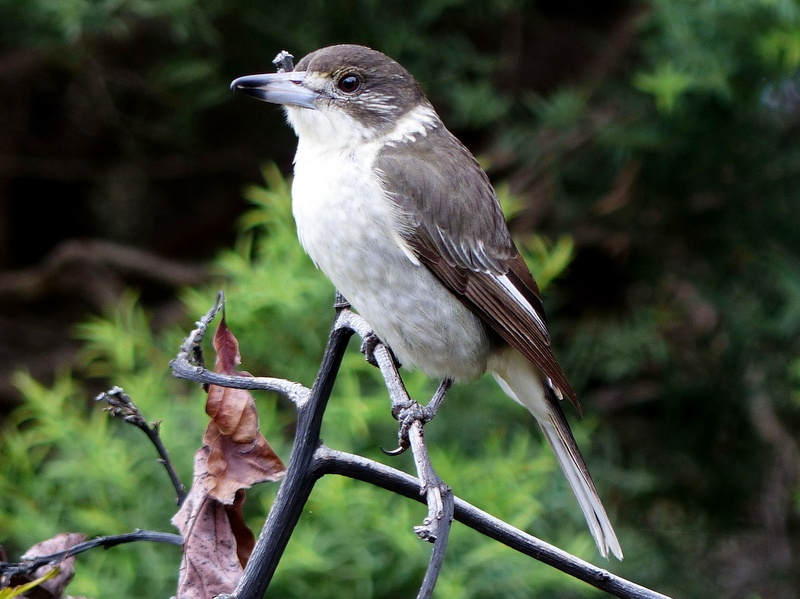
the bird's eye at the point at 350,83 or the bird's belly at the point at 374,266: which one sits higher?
the bird's eye at the point at 350,83

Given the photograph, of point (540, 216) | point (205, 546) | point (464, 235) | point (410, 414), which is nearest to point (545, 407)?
point (464, 235)

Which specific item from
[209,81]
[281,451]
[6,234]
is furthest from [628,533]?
[6,234]

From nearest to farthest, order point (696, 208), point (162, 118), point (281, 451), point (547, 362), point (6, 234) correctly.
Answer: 1. point (547, 362)
2. point (281, 451)
3. point (696, 208)
4. point (162, 118)
5. point (6, 234)

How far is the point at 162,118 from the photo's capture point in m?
4.36

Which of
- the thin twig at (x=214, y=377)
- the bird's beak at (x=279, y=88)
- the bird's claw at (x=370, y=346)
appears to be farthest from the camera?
the bird's claw at (x=370, y=346)

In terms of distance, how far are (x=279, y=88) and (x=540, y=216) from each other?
2.13 m

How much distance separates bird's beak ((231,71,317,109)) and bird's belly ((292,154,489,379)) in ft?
0.56

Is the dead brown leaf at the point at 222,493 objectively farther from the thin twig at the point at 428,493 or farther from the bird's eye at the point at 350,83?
the bird's eye at the point at 350,83

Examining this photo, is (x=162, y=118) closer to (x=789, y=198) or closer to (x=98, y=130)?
(x=98, y=130)

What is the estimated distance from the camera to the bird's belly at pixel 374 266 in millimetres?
2135

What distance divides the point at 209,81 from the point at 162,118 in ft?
1.51

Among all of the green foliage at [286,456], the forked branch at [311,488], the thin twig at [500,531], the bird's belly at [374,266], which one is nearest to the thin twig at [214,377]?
the forked branch at [311,488]

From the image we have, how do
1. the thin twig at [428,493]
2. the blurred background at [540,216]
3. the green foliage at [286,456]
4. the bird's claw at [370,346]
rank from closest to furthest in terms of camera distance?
the thin twig at [428,493] < the bird's claw at [370,346] < the green foliage at [286,456] < the blurred background at [540,216]

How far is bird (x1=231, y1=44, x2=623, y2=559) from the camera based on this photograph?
216 cm
